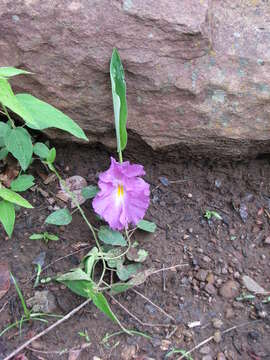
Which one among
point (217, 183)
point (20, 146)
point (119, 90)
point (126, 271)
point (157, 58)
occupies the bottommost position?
point (126, 271)

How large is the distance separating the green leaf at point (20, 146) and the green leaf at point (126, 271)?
47cm

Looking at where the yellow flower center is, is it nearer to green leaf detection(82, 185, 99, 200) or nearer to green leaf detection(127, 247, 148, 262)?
green leaf detection(82, 185, 99, 200)

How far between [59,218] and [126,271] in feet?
0.96

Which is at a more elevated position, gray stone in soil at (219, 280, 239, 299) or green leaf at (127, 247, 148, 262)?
green leaf at (127, 247, 148, 262)

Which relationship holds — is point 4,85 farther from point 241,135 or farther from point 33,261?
point 241,135

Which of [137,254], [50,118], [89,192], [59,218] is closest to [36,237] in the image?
[59,218]

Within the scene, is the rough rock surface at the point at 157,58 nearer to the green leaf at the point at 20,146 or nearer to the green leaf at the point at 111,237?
the green leaf at the point at 20,146

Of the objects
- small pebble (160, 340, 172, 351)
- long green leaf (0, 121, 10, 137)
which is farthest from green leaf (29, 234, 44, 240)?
small pebble (160, 340, 172, 351)

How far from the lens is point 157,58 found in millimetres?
1696

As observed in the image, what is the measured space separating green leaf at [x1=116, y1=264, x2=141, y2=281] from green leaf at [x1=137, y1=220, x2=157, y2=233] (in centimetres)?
13

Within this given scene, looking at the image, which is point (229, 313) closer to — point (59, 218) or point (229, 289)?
point (229, 289)

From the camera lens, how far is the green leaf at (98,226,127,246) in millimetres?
1675

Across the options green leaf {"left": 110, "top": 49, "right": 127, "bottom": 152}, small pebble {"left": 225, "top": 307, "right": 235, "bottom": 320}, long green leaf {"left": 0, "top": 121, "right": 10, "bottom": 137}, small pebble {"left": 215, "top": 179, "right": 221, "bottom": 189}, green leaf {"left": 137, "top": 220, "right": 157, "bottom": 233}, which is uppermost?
→ green leaf {"left": 110, "top": 49, "right": 127, "bottom": 152}

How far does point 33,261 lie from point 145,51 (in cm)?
82
